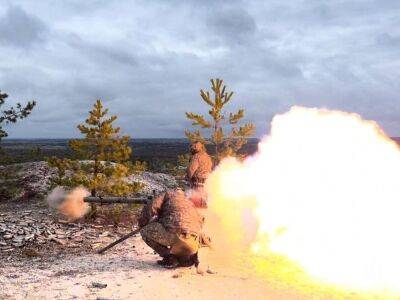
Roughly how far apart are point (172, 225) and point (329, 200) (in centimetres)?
485

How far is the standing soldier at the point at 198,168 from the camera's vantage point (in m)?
18.0

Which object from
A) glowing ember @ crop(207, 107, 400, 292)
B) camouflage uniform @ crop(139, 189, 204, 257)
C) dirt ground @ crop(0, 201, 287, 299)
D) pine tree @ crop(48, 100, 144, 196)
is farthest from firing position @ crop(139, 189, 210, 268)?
pine tree @ crop(48, 100, 144, 196)

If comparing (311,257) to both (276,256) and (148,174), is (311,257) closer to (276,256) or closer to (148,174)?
(276,256)

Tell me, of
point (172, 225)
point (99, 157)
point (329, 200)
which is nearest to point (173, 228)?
point (172, 225)

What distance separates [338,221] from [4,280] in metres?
9.51

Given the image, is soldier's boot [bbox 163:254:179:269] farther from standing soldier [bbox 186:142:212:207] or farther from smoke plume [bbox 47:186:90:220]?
smoke plume [bbox 47:186:90:220]

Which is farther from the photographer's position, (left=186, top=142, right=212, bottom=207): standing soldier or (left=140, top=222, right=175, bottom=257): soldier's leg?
(left=186, top=142, right=212, bottom=207): standing soldier

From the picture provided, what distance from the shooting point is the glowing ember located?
13.2 meters

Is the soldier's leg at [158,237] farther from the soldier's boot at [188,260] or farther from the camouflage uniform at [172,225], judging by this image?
the soldier's boot at [188,260]

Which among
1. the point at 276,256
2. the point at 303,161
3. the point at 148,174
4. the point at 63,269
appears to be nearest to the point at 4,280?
the point at 63,269

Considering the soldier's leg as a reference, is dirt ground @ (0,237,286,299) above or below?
below

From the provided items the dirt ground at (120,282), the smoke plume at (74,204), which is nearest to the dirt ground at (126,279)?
the dirt ground at (120,282)

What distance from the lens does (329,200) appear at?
1451 cm

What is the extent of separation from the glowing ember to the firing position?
3379mm
